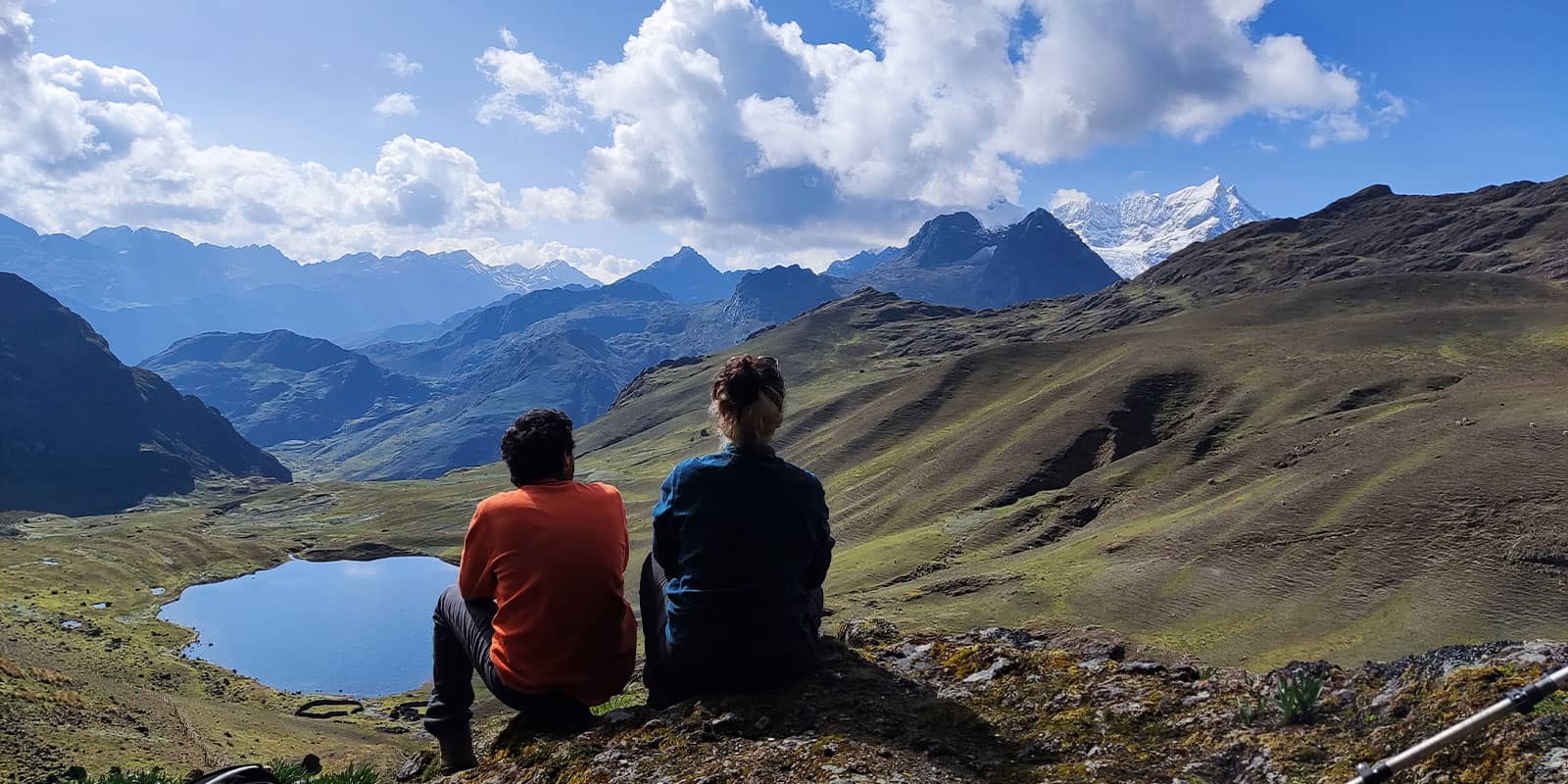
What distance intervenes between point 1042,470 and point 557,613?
9961 cm

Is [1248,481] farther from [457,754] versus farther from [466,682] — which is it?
[457,754]

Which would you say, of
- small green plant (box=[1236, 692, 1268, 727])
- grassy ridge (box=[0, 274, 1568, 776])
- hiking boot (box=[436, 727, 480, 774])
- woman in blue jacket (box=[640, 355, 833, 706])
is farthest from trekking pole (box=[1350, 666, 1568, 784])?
grassy ridge (box=[0, 274, 1568, 776])

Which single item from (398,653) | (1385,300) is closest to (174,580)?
(398,653)

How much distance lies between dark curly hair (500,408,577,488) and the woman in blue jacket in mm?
1302

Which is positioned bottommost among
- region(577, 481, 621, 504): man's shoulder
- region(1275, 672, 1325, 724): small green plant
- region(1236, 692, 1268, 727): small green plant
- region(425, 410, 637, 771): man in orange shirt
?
region(1236, 692, 1268, 727): small green plant

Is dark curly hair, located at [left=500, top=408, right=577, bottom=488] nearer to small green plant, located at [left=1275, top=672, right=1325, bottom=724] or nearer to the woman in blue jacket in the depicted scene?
the woman in blue jacket

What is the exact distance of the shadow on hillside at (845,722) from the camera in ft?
25.2

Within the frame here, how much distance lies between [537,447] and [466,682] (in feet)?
9.30

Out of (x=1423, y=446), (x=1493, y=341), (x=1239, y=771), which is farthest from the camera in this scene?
(x=1493, y=341)

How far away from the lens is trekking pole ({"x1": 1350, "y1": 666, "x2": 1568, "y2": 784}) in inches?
217

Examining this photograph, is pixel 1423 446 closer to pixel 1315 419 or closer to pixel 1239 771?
pixel 1315 419

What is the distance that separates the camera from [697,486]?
8562 millimetres

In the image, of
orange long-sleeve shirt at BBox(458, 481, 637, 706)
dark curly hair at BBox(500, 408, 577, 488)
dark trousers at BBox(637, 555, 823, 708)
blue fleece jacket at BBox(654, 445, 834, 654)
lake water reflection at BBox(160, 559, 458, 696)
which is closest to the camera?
blue fleece jacket at BBox(654, 445, 834, 654)

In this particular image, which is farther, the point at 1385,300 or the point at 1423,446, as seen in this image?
the point at 1385,300
